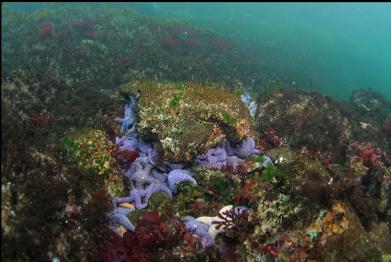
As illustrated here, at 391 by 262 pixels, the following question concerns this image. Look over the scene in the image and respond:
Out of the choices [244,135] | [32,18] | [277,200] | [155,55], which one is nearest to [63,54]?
[155,55]

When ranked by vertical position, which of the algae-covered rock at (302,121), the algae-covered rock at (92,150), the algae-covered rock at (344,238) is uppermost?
the algae-covered rock at (92,150)

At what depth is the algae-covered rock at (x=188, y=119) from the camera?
1079cm

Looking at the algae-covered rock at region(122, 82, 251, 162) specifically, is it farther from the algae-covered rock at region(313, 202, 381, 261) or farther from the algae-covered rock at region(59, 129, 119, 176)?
the algae-covered rock at region(313, 202, 381, 261)

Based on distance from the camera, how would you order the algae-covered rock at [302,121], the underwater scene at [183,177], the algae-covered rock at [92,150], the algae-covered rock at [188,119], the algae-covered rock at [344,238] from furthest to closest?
the algae-covered rock at [302,121] < the algae-covered rock at [188,119] < the algae-covered rock at [92,150] < the algae-covered rock at [344,238] < the underwater scene at [183,177]

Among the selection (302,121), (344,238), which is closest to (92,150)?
(344,238)

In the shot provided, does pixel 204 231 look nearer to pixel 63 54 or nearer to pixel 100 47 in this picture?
pixel 63 54

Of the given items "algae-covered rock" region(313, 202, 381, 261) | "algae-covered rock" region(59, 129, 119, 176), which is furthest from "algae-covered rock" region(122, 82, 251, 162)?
"algae-covered rock" region(313, 202, 381, 261)

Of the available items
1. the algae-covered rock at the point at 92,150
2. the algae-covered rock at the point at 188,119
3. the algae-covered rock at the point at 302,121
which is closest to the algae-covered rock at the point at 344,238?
the algae-covered rock at the point at 188,119

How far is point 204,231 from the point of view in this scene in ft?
28.5

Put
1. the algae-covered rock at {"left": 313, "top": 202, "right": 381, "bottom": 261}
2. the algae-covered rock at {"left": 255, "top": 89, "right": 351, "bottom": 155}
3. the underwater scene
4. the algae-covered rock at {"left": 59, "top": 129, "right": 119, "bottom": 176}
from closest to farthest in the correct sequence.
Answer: the underwater scene → the algae-covered rock at {"left": 313, "top": 202, "right": 381, "bottom": 261} → the algae-covered rock at {"left": 59, "top": 129, "right": 119, "bottom": 176} → the algae-covered rock at {"left": 255, "top": 89, "right": 351, "bottom": 155}

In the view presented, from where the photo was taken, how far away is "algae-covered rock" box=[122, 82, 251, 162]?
35.4ft

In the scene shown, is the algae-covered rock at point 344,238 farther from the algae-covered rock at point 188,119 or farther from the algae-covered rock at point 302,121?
the algae-covered rock at point 302,121

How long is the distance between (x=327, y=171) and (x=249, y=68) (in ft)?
78.8

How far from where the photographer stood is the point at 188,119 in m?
11.3
